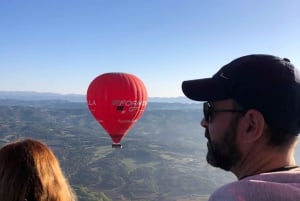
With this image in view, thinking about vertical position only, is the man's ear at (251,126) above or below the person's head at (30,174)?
above

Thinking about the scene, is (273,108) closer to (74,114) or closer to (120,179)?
(120,179)

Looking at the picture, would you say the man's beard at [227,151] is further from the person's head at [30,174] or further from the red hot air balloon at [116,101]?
the red hot air balloon at [116,101]

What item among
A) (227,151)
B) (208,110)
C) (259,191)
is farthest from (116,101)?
(259,191)

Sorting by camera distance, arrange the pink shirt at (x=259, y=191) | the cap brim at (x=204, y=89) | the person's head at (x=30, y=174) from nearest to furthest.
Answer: the pink shirt at (x=259, y=191)
the cap brim at (x=204, y=89)
the person's head at (x=30, y=174)

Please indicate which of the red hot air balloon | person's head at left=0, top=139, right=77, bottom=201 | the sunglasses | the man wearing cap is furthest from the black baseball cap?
the red hot air balloon

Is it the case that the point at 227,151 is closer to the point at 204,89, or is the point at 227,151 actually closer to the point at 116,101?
the point at 204,89

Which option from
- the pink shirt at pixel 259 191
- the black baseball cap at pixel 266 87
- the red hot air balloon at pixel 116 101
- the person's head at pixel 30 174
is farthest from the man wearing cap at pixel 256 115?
the red hot air balloon at pixel 116 101
